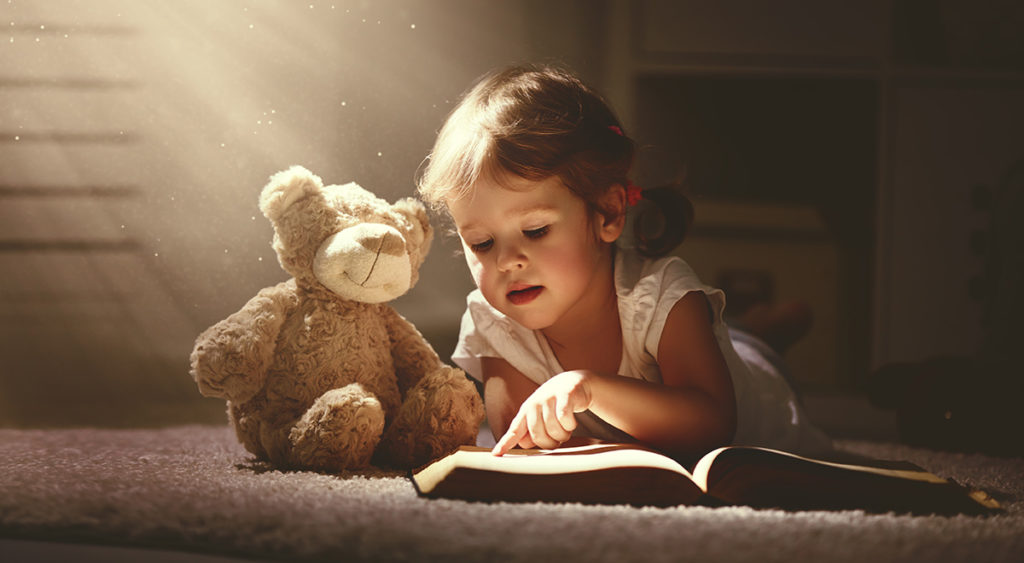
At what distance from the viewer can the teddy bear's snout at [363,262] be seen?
0.79m

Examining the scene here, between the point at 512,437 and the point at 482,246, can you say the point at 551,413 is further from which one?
the point at 482,246

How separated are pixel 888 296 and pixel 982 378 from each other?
23.0 inches

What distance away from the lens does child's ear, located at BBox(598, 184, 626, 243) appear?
0.88 m

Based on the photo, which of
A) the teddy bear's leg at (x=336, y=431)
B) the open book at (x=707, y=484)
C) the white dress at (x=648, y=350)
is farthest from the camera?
the white dress at (x=648, y=350)

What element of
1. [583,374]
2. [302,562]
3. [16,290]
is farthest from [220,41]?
[302,562]

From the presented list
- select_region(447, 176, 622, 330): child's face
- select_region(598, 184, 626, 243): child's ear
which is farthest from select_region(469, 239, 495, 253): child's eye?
select_region(598, 184, 626, 243): child's ear

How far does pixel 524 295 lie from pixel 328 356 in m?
0.21

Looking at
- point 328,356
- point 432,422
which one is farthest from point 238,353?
point 432,422

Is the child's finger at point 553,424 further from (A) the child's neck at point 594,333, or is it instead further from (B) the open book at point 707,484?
(A) the child's neck at point 594,333

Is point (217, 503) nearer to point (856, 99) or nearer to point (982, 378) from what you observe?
point (982, 378)

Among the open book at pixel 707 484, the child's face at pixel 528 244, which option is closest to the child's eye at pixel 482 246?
the child's face at pixel 528 244

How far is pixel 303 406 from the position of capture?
795 mm

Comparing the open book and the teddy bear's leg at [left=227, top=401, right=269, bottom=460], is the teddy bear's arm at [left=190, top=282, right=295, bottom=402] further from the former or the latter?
the open book

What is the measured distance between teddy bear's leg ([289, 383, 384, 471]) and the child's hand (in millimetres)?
132
